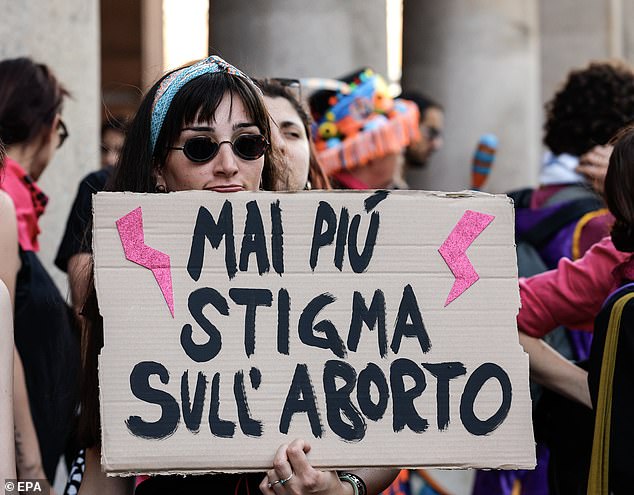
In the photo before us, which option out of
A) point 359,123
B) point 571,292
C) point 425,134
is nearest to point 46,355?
point 571,292

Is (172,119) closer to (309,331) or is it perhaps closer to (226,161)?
(226,161)

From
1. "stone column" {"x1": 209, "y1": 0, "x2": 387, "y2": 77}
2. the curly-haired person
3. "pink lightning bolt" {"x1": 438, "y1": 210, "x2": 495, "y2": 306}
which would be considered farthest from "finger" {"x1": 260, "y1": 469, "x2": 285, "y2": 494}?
"stone column" {"x1": 209, "y1": 0, "x2": 387, "y2": 77}

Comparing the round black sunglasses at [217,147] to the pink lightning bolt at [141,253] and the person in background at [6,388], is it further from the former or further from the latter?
the person in background at [6,388]

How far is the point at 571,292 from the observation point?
356 centimetres

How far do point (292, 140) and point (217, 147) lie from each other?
1169 mm

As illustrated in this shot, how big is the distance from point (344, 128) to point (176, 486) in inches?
125

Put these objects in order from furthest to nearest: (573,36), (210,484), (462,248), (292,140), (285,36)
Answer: (573,36) < (285,36) < (292,140) < (210,484) < (462,248)

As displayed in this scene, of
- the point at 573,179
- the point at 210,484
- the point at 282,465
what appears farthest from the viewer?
the point at 573,179

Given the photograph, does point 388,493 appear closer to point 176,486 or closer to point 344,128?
point 344,128

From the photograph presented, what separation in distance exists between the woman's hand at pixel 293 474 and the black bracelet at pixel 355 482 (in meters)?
0.16

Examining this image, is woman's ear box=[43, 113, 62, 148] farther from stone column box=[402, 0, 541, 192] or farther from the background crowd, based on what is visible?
stone column box=[402, 0, 541, 192]

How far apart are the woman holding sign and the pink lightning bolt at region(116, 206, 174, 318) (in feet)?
0.90

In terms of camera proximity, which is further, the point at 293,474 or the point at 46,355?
the point at 46,355

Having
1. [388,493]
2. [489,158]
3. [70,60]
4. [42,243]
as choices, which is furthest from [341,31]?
[388,493]
